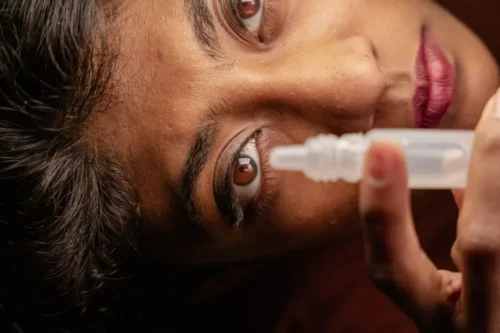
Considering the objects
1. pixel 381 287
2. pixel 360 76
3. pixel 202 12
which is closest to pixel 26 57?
pixel 202 12

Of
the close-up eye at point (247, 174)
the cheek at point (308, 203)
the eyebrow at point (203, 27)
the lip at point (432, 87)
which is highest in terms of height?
the eyebrow at point (203, 27)

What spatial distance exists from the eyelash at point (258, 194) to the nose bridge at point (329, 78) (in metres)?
0.07

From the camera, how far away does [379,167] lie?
1.66 ft

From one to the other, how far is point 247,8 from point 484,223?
426 mm

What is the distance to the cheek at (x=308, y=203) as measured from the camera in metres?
0.78

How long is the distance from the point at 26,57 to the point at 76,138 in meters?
0.13

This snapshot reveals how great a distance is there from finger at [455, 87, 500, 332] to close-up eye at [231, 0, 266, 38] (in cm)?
35

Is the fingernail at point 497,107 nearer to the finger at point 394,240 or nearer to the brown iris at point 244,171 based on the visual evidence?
the finger at point 394,240

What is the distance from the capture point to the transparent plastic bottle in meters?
0.56


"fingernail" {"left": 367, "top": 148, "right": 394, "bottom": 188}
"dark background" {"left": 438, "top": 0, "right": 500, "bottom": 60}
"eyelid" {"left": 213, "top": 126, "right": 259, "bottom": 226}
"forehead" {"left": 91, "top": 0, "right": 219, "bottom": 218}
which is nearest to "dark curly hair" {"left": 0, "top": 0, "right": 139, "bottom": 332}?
"forehead" {"left": 91, "top": 0, "right": 219, "bottom": 218}

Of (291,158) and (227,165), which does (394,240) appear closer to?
(291,158)

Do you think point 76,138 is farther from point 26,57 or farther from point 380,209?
point 380,209

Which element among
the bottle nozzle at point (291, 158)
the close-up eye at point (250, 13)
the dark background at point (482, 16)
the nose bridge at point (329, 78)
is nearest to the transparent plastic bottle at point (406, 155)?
the bottle nozzle at point (291, 158)

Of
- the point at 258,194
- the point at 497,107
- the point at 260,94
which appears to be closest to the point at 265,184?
the point at 258,194
